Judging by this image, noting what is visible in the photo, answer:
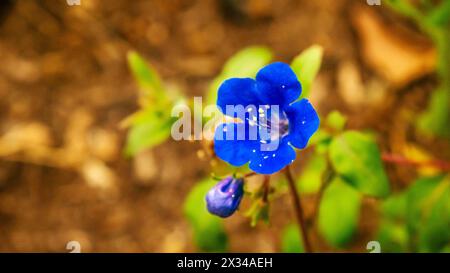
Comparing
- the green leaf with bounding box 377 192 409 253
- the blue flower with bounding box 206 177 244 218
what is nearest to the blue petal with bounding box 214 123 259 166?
the blue flower with bounding box 206 177 244 218

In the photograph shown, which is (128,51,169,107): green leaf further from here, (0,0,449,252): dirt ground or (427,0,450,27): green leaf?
(427,0,450,27): green leaf

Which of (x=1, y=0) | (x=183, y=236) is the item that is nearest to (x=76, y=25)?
(x=1, y=0)

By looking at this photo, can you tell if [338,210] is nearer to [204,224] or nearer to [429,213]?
[429,213]

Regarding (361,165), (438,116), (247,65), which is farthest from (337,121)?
(438,116)

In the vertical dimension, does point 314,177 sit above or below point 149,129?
below


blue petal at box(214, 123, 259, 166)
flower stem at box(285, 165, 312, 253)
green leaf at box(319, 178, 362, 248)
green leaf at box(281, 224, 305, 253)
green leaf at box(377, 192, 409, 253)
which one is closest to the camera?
blue petal at box(214, 123, 259, 166)

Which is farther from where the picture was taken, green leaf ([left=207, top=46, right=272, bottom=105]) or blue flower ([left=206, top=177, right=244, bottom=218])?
green leaf ([left=207, top=46, right=272, bottom=105])

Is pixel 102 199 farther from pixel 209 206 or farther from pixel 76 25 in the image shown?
pixel 209 206
